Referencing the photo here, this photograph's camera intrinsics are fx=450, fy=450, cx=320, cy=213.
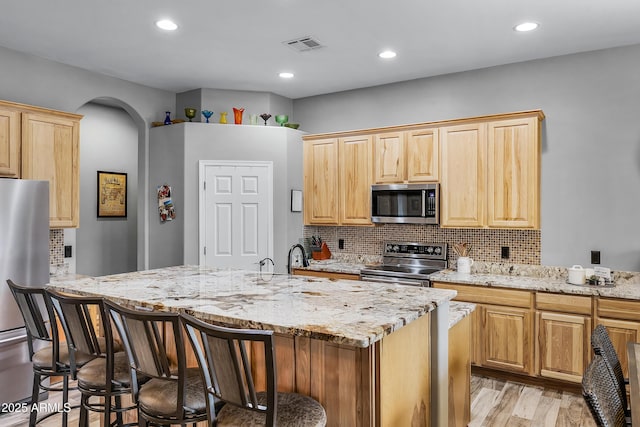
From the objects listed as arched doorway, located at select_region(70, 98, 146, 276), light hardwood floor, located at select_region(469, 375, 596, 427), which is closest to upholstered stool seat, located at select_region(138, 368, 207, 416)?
light hardwood floor, located at select_region(469, 375, 596, 427)

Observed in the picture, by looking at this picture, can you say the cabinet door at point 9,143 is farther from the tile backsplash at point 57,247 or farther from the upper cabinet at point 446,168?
the upper cabinet at point 446,168

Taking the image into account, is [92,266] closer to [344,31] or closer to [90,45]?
[90,45]

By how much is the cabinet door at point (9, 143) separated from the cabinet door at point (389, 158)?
3.14 meters

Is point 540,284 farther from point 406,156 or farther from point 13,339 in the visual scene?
point 13,339

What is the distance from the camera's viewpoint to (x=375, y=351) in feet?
5.85

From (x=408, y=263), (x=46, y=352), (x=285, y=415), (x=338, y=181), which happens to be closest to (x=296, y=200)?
(x=338, y=181)

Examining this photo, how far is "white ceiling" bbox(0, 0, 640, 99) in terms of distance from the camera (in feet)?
10.1

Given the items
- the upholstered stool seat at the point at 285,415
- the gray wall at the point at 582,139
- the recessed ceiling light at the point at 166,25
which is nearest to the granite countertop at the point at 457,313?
the upholstered stool seat at the point at 285,415

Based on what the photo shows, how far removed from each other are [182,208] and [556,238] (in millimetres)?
3653

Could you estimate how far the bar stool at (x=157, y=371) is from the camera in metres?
1.71

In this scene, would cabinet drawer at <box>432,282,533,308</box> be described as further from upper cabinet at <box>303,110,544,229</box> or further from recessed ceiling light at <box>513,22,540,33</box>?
recessed ceiling light at <box>513,22,540,33</box>

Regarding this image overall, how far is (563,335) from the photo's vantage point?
3502mm

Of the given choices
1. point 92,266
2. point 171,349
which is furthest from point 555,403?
point 92,266

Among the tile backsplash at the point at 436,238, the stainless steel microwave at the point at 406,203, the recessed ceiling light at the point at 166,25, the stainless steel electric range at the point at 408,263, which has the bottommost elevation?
the stainless steel electric range at the point at 408,263
